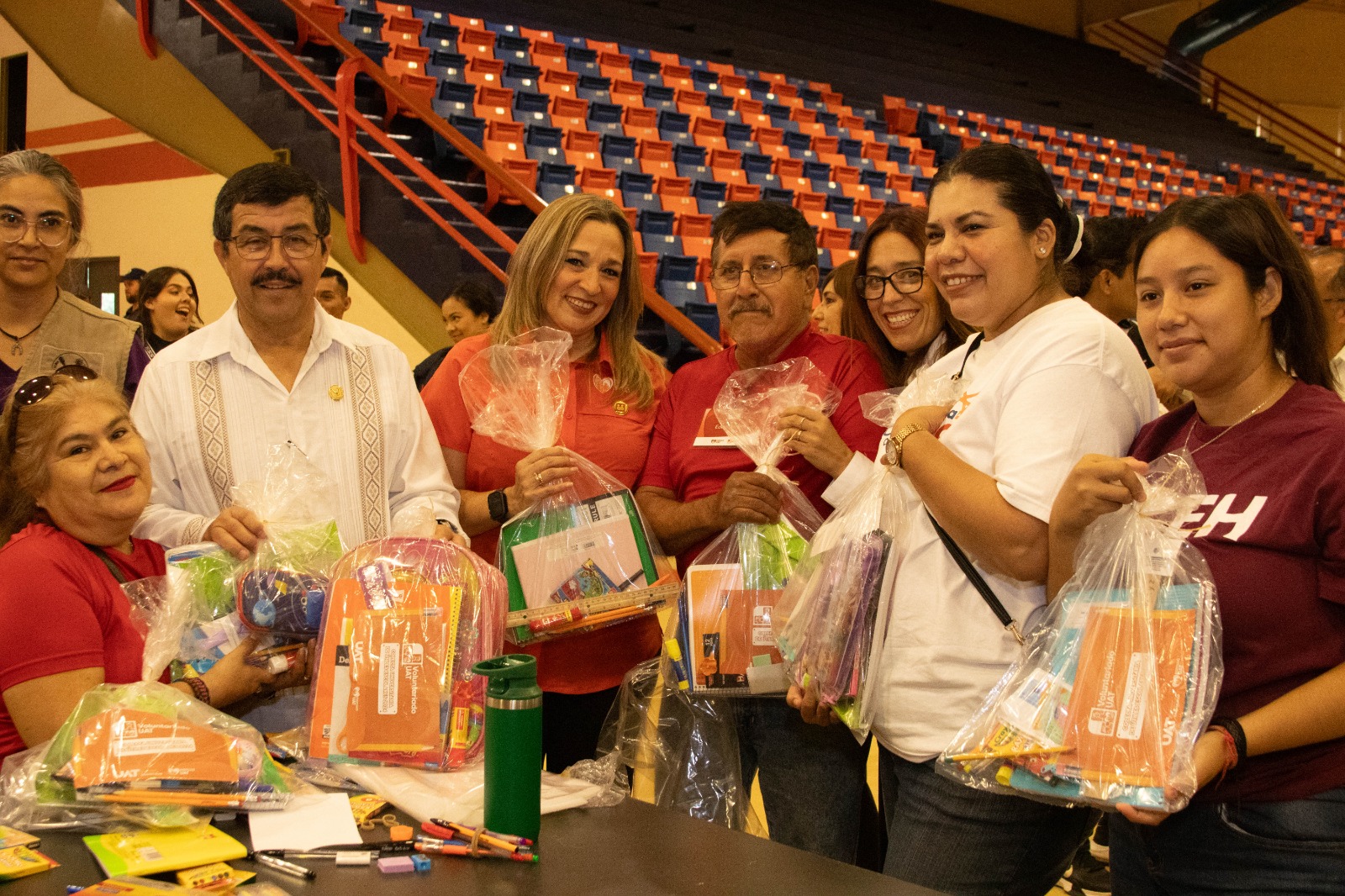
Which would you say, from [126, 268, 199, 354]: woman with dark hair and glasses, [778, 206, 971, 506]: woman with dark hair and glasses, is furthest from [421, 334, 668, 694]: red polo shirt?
[126, 268, 199, 354]: woman with dark hair and glasses

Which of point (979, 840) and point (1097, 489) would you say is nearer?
point (1097, 489)

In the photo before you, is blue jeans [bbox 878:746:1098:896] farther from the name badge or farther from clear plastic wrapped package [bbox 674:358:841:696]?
the name badge

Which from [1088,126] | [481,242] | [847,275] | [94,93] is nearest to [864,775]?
[847,275]

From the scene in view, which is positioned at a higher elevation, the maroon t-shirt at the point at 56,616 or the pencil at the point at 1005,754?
the maroon t-shirt at the point at 56,616

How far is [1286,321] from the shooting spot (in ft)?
4.95

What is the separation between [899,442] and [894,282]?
1.92ft

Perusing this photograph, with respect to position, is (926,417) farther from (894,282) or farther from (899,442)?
(894,282)

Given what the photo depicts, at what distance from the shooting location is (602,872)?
1327mm

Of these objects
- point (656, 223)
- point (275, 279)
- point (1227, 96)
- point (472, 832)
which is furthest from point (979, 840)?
point (1227, 96)

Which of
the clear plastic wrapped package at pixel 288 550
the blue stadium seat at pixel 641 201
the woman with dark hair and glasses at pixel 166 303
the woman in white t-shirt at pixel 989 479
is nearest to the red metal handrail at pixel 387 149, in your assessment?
the woman with dark hair and glasses at pixel 166 303

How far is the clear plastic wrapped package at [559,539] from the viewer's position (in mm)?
2049

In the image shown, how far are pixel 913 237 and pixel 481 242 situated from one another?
15.6 ft

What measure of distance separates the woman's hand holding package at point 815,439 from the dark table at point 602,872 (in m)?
0.74

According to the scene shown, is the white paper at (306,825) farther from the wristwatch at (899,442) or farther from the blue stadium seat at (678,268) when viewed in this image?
the blue stadium seat at (678,268)
